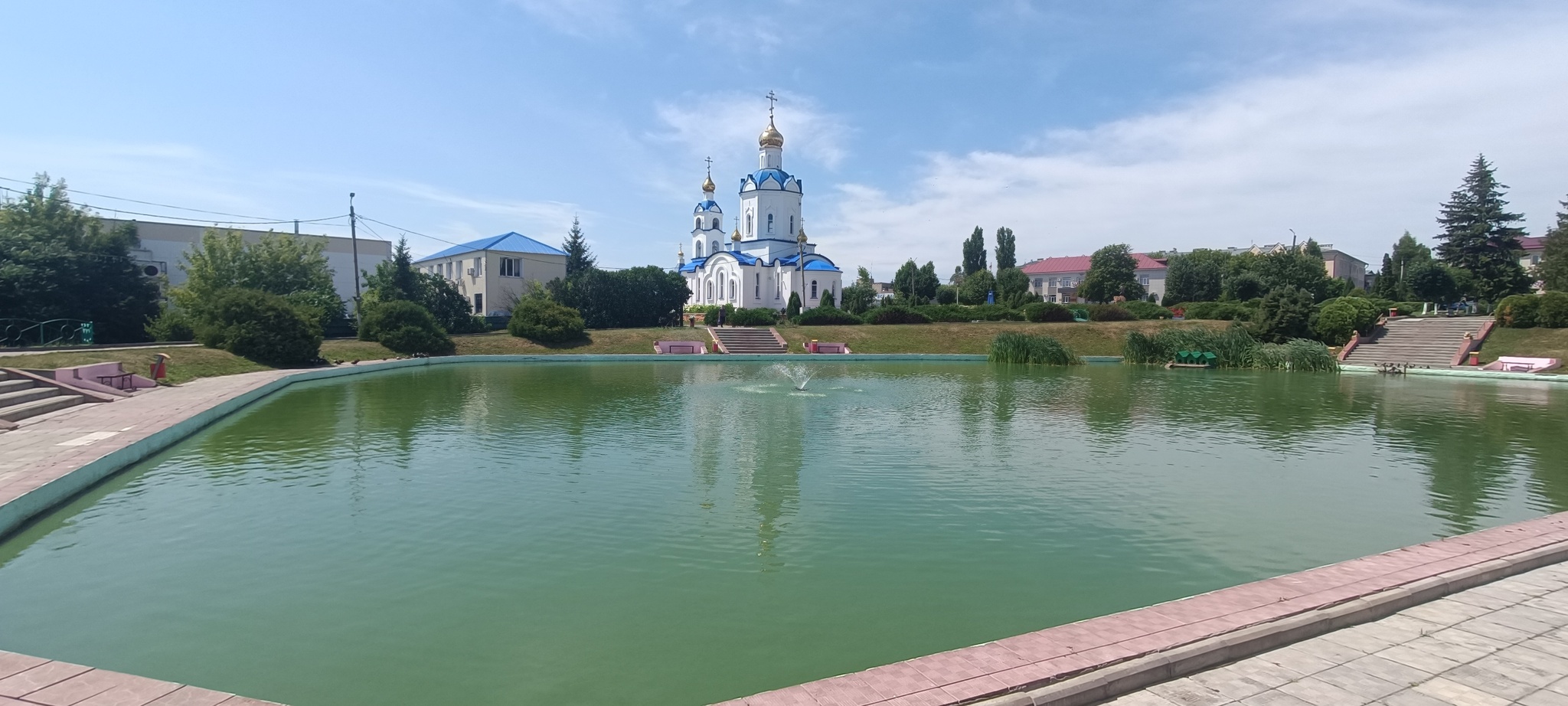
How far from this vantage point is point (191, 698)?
13.7 feet

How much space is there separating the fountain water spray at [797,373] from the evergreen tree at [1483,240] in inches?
1944

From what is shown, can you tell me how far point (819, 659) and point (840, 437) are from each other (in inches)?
363

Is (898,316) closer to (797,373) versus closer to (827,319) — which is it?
(827,319)

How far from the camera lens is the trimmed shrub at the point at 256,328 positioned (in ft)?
90.7

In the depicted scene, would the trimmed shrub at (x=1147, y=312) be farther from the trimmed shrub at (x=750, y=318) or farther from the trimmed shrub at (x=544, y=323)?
the trimmed shrub at (x=544, y=323)

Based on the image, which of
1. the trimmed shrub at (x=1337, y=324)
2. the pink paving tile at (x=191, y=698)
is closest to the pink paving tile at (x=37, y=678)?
the pink paving tile at (x=191, y=698)

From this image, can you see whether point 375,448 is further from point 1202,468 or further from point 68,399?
point 1202,468

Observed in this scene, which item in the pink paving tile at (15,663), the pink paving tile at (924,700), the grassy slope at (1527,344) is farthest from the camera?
the grassy slope at (1527,344)

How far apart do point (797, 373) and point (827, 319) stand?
1880cm

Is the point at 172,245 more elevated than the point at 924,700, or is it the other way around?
the point at 172,245

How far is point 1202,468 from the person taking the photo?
11.7 m

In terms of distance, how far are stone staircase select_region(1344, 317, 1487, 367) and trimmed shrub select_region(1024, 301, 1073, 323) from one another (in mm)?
15047

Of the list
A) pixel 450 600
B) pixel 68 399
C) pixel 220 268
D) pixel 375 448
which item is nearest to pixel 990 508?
pixel 450 600

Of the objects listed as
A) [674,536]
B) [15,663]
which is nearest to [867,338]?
[674,536]
